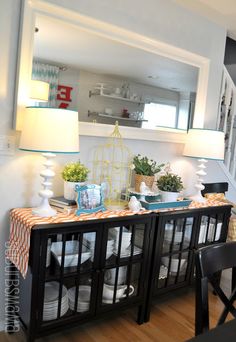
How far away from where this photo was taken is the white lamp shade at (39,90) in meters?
1.99

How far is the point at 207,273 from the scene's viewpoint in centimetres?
124

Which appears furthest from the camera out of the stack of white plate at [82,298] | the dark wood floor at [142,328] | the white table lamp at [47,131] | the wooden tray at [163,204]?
the wooden tray at [163,204]

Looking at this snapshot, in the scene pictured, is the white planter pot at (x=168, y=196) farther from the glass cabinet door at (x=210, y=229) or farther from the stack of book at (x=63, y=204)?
the stack of book at (x=63, y=204)

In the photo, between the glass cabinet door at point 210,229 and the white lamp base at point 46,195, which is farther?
the glass cabinet door at point 210,229

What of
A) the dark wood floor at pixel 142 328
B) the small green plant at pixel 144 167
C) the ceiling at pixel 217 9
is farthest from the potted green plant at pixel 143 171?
the ceiling at pixel 217 9

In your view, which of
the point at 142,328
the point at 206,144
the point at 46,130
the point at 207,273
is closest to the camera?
the point at 207,273

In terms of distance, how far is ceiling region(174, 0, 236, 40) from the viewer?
8.39ft

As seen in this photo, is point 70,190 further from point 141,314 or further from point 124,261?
point 141,314

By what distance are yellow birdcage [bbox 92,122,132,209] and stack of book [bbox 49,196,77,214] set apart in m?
0.34

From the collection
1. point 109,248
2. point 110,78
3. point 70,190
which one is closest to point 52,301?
point 109,248

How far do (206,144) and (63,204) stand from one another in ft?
4.33

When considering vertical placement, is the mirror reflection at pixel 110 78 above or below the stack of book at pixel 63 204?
above

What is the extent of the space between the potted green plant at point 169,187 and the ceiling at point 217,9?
4.75 feet

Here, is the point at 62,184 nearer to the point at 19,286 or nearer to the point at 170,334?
the point at 19,286
